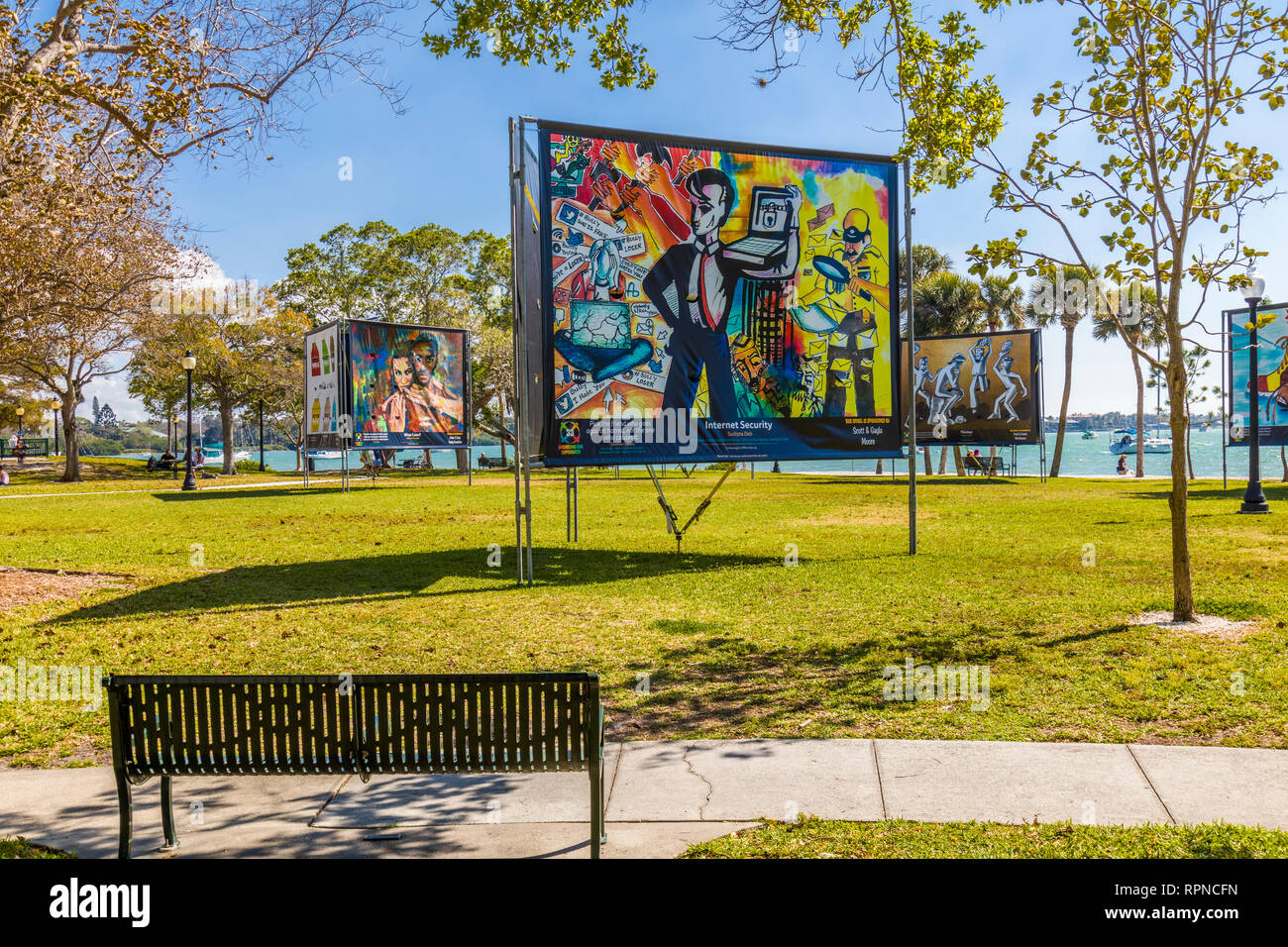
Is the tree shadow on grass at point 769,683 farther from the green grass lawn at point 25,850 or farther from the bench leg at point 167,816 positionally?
the green grass lawn at point 25,850

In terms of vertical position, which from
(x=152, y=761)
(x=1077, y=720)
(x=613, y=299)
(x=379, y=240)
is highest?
(x=379, y=240)

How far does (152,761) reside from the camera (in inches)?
177

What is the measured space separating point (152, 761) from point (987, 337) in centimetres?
4311

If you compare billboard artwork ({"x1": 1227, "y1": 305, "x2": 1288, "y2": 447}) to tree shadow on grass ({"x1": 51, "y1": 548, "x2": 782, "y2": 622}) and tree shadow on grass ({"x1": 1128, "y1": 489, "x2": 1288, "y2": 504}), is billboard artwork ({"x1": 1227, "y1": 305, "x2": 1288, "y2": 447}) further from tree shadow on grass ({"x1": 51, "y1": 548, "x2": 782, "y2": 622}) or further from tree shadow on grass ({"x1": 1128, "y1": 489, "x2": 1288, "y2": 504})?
tree shadow on grass ({"x1": 51, "y1": 548, "x2": 782, "y2": 622})

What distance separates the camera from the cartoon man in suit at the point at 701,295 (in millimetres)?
14430

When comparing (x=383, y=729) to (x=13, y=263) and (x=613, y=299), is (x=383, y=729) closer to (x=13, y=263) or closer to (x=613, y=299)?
(x=13, y=263)

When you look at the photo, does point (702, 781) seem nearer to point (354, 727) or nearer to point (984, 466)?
point (354, 727)

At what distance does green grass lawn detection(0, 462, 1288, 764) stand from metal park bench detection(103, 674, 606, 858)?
2020 millimetres

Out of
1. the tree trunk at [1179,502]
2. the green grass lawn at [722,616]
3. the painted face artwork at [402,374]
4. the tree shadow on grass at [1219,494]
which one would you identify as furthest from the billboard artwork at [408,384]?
the tree trunk at [1179,502]

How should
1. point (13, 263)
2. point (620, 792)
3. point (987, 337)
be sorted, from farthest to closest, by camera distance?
point (987, 337), point (13, 263), point (620, 792)

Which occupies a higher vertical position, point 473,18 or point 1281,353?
point 473,18

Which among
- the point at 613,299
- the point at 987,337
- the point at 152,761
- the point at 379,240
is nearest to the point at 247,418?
the point at 379,240

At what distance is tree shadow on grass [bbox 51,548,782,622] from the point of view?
35.7 feet
